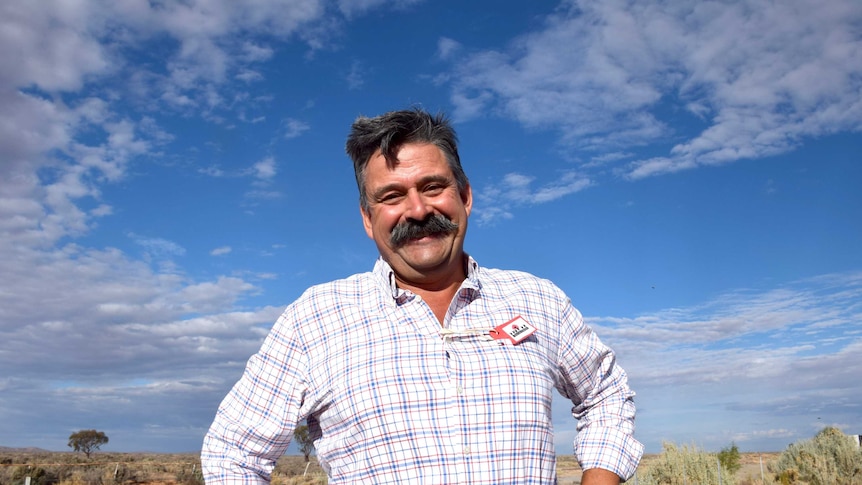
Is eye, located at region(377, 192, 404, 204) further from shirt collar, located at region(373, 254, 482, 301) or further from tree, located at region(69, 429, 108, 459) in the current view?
tree, located at region(69, 429, 108, 459)

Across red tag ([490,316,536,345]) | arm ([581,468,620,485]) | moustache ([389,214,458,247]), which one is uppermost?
moustache ([389,214,458,247])

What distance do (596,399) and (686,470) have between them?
44.8ft

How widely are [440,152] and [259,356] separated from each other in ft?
2.92

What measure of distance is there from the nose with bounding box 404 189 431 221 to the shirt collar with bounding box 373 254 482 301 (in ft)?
0.70

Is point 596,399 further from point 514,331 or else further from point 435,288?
point 435,288

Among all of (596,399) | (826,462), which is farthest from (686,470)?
(596,399)

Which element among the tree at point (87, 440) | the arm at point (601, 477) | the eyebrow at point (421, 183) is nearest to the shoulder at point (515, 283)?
the eyebrow at point (421, 183)

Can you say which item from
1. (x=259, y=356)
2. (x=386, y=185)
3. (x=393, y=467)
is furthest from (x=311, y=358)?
(x=386, y=185)

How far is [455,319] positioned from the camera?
2.31 meters

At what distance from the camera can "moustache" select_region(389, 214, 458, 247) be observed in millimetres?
2338

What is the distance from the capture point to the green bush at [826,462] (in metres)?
14.9

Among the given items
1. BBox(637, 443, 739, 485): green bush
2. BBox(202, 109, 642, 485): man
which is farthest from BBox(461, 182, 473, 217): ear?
BBox(637, 443, 739, 485): green bush

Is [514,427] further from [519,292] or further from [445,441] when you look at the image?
[519,292]

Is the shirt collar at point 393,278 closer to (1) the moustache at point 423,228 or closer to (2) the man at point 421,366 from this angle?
(2) the man at point 421,366
